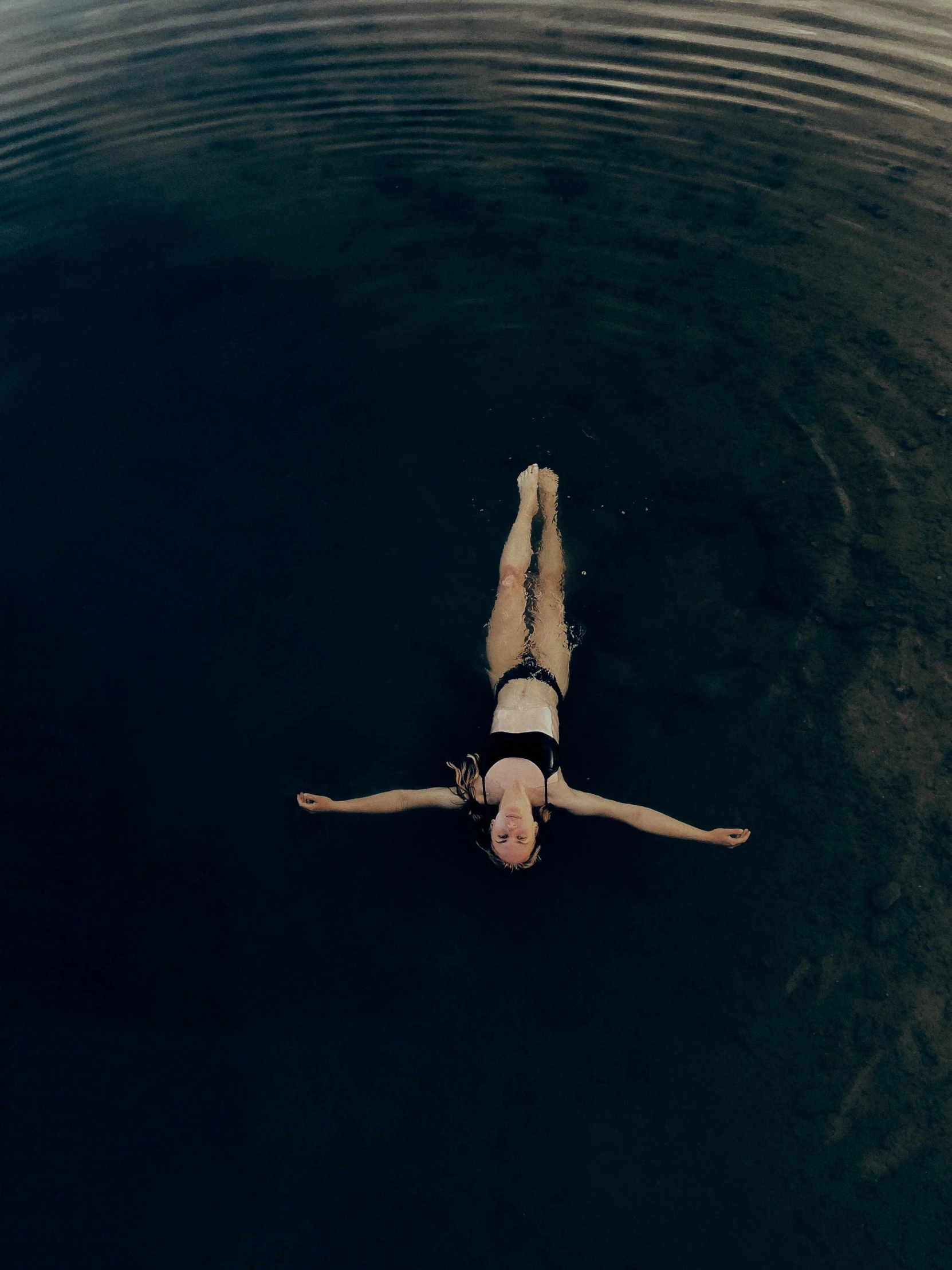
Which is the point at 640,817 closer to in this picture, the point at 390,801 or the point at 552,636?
the point at 552,636

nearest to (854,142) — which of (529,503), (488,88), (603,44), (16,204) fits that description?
(603,44)

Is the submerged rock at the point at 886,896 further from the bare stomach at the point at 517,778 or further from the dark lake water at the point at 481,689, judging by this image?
the bare stomach at the point at 517,778

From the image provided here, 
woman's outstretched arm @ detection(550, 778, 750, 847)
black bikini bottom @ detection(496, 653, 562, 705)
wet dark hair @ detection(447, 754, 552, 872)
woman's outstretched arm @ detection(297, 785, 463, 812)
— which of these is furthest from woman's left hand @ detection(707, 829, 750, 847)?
woman's outstretched arm @ detection(297, 785, 463, 812)

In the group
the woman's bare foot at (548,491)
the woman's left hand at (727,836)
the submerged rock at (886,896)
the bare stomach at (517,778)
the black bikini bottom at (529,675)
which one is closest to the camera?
the woman's left hand at (727,836)

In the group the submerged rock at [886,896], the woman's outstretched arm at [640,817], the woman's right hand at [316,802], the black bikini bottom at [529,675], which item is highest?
the black bikini bottom at [529,675]

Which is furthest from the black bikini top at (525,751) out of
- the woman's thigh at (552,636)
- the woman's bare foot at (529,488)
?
the woman's bare foot at (529,488)

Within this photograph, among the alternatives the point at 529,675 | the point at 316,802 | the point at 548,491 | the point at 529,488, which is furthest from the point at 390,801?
the point at 548,491

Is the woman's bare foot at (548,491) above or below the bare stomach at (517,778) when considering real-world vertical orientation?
above
